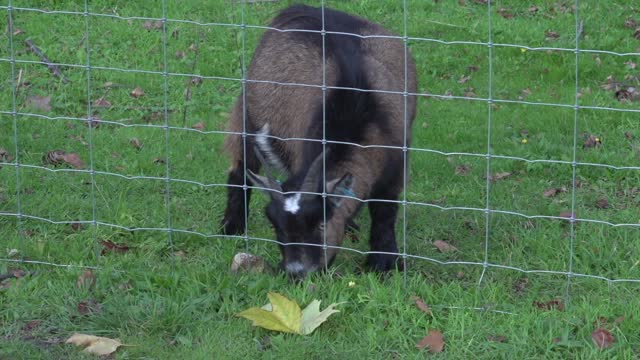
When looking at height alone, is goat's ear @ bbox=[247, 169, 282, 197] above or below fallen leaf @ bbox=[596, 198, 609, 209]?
above

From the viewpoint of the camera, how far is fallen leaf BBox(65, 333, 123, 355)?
16.6 ft

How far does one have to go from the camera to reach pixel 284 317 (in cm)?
516

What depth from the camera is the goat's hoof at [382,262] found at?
6012mm

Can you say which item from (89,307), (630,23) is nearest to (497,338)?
(89,307)

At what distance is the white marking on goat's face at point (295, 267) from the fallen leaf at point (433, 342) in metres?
0.80

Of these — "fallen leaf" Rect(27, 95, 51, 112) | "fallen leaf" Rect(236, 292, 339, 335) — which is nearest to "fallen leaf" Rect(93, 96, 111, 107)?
"fallen leaf" Rect(27, 95, 51, 112)

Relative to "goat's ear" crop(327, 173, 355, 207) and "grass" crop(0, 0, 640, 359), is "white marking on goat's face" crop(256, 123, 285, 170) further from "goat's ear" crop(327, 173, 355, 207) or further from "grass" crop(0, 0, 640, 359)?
"goat's ear" crop(327, 173, 355, 207)

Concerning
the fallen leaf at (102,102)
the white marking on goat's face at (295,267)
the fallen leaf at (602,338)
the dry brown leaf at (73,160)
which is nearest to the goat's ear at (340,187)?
the white marking on goat's face at (295,267)

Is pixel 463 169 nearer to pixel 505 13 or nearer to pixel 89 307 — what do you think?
pixel 89 307

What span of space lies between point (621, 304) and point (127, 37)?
5.66 metres

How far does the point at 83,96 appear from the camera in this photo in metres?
8.77

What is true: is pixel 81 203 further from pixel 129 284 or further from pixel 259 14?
pixel 259 14

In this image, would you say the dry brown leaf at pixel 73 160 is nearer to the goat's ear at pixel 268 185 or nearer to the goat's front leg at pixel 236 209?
the goat's front leg at pixel 236 209

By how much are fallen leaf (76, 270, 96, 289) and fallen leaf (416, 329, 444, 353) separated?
5.47 ft
